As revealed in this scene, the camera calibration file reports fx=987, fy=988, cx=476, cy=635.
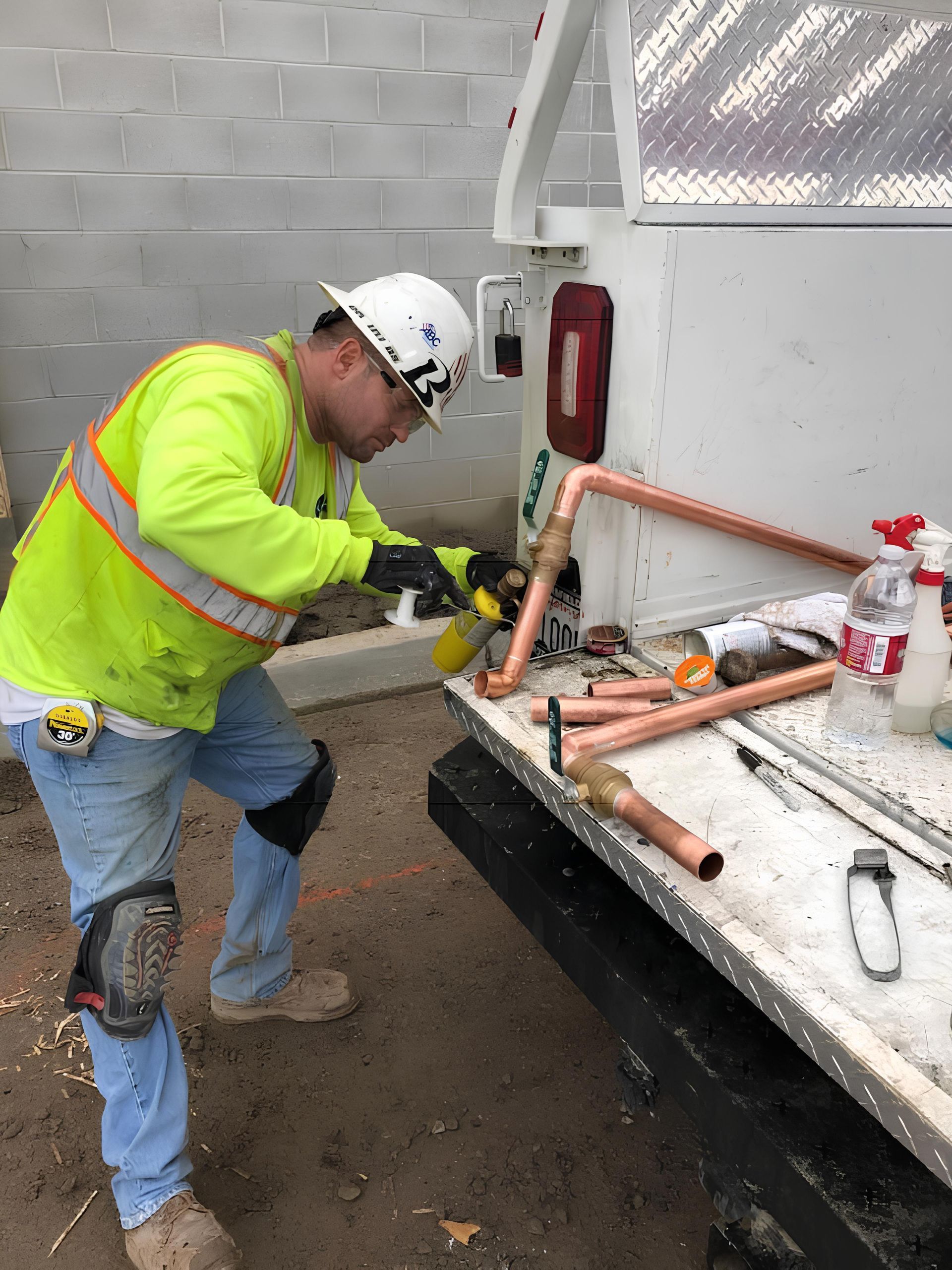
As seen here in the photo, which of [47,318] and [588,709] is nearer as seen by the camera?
[588,709]

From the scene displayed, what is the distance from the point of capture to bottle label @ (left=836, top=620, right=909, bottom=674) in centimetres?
191

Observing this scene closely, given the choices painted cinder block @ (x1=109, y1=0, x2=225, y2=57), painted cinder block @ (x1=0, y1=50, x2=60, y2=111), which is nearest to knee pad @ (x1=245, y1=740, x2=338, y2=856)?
painted cinder block @ (x1=0, y1=50, x2=60, y2=111)

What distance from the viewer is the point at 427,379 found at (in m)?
2.10

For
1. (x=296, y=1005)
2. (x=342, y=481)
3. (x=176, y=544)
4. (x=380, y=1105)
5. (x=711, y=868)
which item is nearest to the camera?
(x=711, y=868)

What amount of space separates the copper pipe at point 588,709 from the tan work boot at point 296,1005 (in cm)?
130

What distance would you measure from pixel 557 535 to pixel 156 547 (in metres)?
0.84

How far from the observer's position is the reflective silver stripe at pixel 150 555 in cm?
193

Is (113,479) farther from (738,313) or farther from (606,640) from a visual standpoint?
(738,313)

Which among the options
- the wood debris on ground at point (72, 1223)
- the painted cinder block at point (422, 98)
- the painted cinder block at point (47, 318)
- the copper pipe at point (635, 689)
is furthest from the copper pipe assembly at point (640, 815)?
the painted cinder block at point (422, 98)

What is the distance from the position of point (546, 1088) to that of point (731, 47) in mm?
2576

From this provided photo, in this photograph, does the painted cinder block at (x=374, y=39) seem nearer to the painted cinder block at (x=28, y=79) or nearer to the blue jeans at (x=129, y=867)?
the painted cinder block at (x=28, y=79)

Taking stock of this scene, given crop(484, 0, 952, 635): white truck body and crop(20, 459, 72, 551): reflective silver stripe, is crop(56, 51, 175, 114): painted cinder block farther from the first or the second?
crop(20, 459, 72, 551): reflective silver stripe

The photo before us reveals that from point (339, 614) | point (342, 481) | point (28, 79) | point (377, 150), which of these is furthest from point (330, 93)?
point (342, 481)

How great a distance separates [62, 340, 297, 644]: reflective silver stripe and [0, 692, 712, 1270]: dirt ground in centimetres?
134
